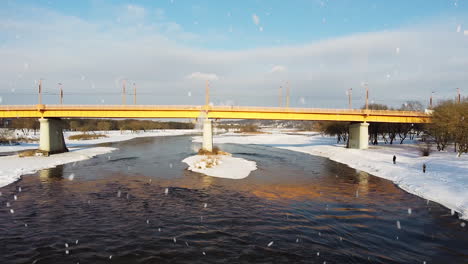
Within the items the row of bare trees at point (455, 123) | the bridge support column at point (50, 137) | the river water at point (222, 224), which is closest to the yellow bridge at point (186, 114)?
the bridge support column at point (50, 137)

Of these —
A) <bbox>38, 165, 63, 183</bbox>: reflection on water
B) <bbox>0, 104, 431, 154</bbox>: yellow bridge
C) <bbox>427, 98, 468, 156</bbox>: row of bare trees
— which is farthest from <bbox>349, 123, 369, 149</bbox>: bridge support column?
<bbox>38, 165, 63, 183</bbox>: reflection on water

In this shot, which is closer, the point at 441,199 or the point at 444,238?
the point at 444,238

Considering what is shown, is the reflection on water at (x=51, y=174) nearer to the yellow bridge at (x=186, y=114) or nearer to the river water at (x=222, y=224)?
the river water at (x=222, y=224)

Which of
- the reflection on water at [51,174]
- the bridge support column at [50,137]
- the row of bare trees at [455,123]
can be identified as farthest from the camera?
the bridge support column at [50,137]

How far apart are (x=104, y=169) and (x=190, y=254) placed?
27803 millimetres

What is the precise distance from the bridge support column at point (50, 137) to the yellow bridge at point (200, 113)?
165 centimetres

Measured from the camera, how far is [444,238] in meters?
13.6

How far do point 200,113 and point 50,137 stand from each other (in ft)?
95.9

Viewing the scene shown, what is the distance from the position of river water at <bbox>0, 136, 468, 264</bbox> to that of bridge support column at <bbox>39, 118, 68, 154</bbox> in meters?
27.8

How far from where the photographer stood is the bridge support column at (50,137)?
49656 millimetres

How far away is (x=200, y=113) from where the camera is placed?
53.2 metres

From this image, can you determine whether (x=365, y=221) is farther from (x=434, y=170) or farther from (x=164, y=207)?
(x=434, y=170)

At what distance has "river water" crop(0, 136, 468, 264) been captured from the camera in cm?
1167

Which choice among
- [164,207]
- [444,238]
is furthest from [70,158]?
[444,238]
